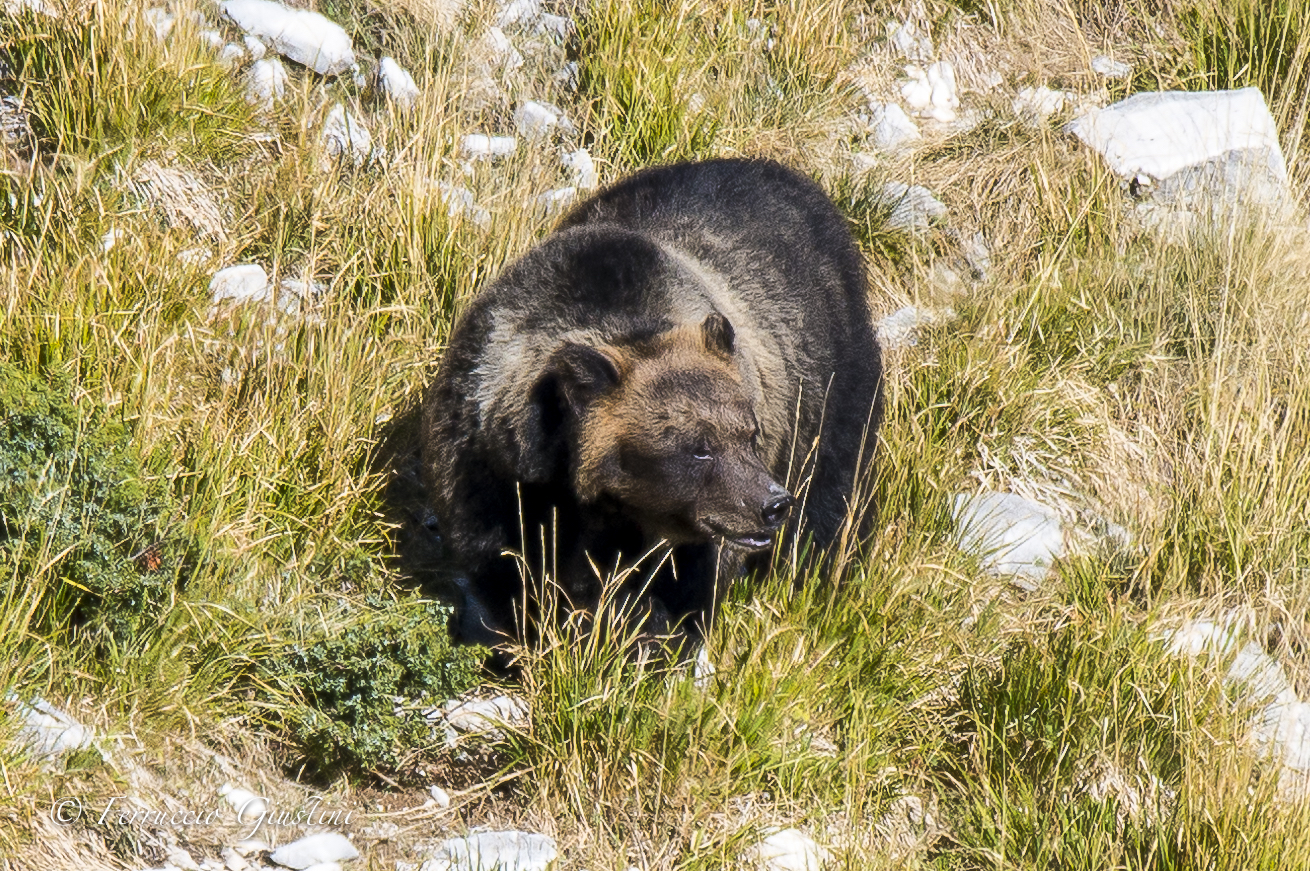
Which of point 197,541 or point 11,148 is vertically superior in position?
point 11,148

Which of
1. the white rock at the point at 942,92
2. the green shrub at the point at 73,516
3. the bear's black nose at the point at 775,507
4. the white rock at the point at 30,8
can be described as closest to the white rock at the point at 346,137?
the white rock at the point at 30,8

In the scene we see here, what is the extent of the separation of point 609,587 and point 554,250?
1.31 m

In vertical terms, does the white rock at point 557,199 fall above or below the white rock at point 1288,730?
above

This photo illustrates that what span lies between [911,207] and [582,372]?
3.70 metres

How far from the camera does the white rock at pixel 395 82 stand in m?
7.62

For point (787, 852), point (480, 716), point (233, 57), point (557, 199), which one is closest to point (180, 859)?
point (480, 716)

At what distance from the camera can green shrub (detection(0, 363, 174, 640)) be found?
4.37 metres

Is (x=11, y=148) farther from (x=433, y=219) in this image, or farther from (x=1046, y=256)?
(x=1046, y=256)

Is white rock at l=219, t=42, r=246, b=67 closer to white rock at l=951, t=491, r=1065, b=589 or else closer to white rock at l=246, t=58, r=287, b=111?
white rock at l=246, t=58, r=287, b=111

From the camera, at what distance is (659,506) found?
504cm

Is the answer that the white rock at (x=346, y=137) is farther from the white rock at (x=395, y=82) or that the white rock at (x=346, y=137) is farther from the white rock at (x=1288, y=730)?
the white rock at (x=1288, y=730)

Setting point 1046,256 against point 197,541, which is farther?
point 1046,256

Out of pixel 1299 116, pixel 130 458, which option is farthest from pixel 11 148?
pixel 1299 116

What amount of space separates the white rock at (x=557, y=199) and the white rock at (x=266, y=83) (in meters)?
1.49
